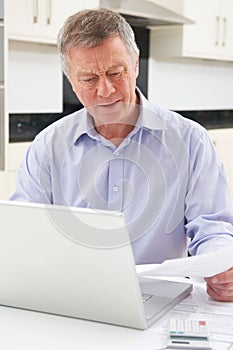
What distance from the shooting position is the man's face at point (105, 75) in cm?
157

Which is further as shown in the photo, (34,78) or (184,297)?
(34,78)

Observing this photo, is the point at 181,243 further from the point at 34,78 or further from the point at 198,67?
the point at 198,67

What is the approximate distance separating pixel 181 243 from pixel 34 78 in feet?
6.53

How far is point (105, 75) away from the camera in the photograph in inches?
62.7

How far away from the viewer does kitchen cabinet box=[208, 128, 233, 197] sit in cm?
448

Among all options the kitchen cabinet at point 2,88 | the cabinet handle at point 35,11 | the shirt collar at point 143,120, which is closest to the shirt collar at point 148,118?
the shirt collar at point 143,120

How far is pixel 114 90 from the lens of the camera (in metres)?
1.59

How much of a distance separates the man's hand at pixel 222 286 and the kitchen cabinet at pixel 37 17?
6.56ft

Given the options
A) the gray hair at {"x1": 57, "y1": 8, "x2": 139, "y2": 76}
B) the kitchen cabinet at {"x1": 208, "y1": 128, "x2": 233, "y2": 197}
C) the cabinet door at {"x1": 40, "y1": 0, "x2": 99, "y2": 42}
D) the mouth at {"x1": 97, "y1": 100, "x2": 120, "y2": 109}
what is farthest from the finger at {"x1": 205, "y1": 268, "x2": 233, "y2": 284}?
the kitchen cabinet at {"x1": 208, "y1": 128, "x2": 233, "y2": 197}

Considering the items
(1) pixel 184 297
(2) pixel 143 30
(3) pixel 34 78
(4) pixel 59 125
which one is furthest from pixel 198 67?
(1) pixel 184 297

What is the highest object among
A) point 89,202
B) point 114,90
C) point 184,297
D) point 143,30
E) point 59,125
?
point 143,30

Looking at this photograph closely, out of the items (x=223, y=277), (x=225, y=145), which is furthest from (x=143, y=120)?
(x=225, y=145)

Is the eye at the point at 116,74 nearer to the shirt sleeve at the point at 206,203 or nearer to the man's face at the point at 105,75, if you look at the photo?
the man's face at the point at 105,75

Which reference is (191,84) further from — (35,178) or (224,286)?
(224,286)
